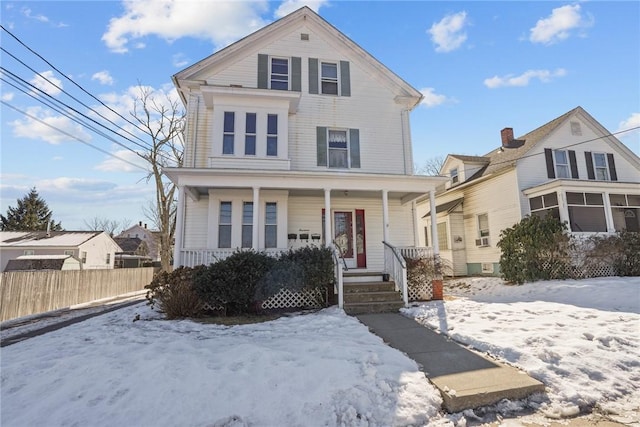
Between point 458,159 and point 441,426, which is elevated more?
point 458,159

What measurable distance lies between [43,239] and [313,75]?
27093mm

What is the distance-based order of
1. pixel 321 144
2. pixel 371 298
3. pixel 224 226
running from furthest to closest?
pixel 321 144 < pixel 224 226 < pixel 371 298

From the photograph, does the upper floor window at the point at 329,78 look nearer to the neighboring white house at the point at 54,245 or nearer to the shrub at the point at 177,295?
the shrub at the point at 177,295

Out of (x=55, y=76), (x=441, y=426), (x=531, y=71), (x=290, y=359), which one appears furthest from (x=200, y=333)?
(x=531, y=71)

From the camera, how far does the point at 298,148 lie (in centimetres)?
1198

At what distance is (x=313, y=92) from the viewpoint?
1252 centimetres

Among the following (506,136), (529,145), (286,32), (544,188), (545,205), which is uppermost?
(286,32)

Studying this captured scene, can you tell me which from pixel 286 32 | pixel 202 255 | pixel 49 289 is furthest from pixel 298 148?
pixel 49 289

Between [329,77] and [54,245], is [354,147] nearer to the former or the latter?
[329,77]

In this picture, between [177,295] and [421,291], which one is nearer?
[177,295]

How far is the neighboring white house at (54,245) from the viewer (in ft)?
81.3

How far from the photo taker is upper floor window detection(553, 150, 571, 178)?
1565cm

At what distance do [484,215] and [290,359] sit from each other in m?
15.5

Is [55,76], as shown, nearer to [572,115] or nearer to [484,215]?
[484,215]
